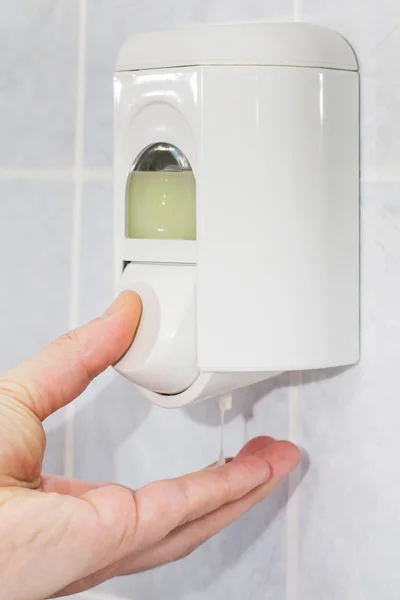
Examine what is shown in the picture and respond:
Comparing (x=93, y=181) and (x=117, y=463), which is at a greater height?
(x=93, y=181)

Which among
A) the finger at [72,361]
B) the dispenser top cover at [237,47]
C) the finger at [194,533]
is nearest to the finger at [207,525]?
the finger at [194,533]

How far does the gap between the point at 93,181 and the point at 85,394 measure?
19 cm

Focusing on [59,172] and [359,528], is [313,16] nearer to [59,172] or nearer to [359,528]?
[59,172]

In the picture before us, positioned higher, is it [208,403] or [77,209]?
[77,209]

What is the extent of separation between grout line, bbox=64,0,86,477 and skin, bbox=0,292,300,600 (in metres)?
0.14

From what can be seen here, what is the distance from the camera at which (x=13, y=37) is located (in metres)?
0.73

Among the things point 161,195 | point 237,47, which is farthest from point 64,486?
point 237,47

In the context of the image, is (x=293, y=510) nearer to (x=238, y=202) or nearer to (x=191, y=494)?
(x=191, y=494)

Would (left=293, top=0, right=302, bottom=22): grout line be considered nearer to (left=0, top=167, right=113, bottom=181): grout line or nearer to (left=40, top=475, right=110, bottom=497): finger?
(left=0, top=167, right=113, bottom=181): grout line

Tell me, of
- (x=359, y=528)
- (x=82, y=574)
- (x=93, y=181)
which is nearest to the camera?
(x=82, y=574)

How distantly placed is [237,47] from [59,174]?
0.25 meters

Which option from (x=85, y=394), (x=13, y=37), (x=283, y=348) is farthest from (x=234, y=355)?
(x=13, y=37)

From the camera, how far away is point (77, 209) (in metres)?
0.72

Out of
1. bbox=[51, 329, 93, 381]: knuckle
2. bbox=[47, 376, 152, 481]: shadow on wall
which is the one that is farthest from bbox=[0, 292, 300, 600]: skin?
bbox=[47, 376, 152, 481]: shadow on wall
